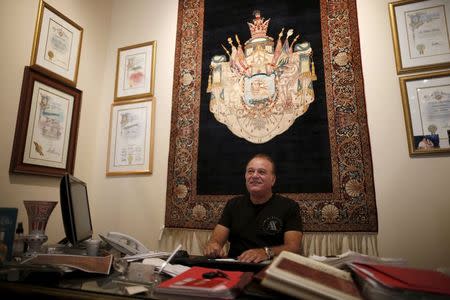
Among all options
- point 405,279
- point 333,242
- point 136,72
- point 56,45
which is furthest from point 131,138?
point 405,279

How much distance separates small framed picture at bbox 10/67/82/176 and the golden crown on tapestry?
1113 mm

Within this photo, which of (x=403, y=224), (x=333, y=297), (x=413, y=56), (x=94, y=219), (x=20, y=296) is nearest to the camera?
(x=333, y=297)

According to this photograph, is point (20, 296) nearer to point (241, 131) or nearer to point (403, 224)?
point (241, 131)

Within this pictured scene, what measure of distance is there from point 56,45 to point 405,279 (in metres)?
2.49

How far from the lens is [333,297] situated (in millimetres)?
576

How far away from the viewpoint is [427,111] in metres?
1.68

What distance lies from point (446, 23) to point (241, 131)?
146cm

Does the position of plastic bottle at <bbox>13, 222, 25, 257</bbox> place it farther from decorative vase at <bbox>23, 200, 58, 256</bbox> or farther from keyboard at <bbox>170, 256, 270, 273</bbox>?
keyboard at <bbox>170, 256, 270, 273</bbox>

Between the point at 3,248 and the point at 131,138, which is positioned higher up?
the point at 131,138

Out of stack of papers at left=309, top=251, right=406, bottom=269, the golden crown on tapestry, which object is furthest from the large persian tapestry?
stack of papers at left=309, top=251, right=406, bottom=269

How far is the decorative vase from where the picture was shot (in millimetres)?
1262

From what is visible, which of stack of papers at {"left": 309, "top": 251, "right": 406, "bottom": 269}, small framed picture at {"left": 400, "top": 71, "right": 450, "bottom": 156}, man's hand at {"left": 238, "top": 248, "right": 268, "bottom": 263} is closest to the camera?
stack of papers at {"left": 309, "top": 251, "right": 406, "bottom": 269}

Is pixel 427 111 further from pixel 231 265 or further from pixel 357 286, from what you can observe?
pixel 231 265

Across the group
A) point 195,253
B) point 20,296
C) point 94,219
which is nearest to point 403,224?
point 195,253
